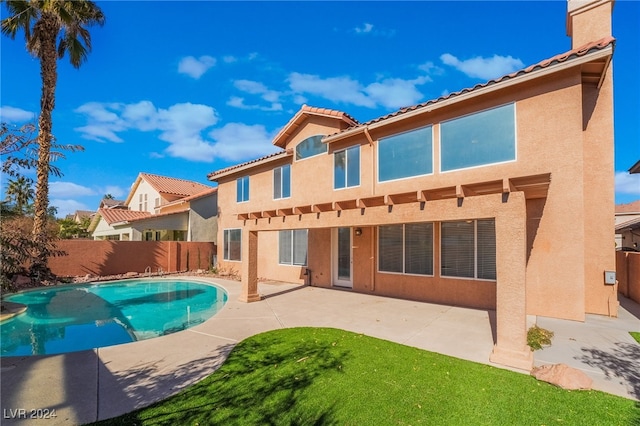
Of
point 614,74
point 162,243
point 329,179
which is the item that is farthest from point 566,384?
point 162,243

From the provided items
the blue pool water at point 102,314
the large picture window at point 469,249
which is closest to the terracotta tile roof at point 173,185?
the blue pool water at point 102,314

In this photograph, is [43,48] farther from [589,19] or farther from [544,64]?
[589,19]

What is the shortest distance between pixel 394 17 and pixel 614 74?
32.6 ft

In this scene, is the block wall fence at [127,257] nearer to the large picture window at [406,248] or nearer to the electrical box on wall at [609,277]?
the large picture window at [406,248]

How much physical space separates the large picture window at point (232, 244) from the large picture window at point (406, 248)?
1208cm

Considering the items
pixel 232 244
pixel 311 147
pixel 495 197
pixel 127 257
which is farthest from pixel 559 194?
pixel 127 257

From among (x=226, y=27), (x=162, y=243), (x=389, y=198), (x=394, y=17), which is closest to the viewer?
(x=389, y=198)

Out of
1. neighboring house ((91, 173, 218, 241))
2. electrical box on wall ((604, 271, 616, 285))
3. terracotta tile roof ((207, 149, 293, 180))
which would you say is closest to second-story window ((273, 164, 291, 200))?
terracotta tile roof ((207, 149, 293, 180))

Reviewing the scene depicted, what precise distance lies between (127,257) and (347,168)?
19696mm

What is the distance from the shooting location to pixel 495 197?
24.1ft

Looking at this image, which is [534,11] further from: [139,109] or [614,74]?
[139,109]

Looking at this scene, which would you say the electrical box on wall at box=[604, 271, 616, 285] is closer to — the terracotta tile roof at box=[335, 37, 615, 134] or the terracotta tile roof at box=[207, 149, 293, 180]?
the terracotta tile roof at box=[335, 37, 615, 134]

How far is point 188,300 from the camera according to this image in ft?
55.9

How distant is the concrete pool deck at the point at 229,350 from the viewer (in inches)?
215
